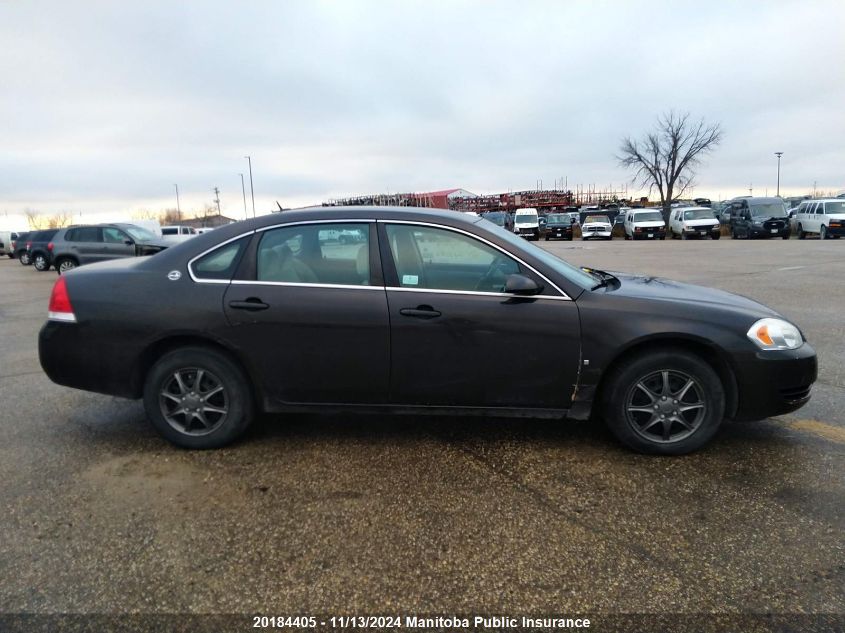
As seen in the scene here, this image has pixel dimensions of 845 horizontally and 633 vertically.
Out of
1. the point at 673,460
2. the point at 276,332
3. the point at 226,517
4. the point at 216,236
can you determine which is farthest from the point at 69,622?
the point at 673,460

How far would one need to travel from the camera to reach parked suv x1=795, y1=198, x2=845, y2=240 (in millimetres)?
26438

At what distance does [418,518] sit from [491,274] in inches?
59.0

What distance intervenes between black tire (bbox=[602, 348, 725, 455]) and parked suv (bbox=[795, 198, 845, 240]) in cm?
2917

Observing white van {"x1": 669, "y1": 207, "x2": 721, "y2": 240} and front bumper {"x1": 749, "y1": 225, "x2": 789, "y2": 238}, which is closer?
front bumper {"x1": 749, "y1": 225, "x2": 789, "y2": 238}

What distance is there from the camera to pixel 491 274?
3.52 meters

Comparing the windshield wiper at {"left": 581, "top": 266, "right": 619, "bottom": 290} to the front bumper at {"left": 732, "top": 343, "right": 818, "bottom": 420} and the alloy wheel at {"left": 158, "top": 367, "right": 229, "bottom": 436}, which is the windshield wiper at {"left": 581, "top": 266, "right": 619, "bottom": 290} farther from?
the alloy wheel at {"left": 158, "top": 367, "right": 229, "bottom": 436}

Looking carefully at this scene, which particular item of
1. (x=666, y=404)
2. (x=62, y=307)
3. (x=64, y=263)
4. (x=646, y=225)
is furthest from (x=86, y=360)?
(x=646, y=225)

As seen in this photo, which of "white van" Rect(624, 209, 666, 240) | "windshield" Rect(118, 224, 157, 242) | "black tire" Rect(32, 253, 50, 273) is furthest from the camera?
"white van" Rect(624, 209, 666, 240)

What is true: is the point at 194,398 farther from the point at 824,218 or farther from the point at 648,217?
the point at 648,217

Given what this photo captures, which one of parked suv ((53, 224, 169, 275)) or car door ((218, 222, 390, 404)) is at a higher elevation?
parked suv ((53, 224, 169, 275))

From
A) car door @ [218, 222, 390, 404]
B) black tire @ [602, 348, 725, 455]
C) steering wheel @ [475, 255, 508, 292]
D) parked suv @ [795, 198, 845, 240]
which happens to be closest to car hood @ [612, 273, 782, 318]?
black tire @ [602, 348, 725, 455]

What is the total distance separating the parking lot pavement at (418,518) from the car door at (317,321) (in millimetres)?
441

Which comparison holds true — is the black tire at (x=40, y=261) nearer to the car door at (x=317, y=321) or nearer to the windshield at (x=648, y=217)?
the car door at (x=317, y=321)

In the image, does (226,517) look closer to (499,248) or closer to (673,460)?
(499,248)
